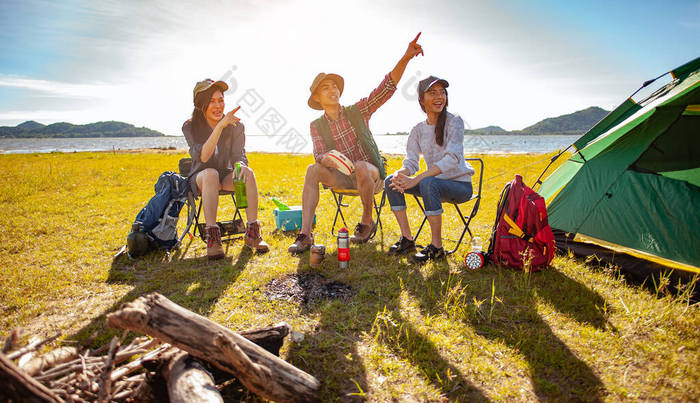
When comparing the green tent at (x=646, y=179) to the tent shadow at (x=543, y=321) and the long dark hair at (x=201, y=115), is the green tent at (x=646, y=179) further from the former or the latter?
the long dark hair at (x=201, y=115)

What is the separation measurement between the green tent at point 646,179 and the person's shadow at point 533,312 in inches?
33.0

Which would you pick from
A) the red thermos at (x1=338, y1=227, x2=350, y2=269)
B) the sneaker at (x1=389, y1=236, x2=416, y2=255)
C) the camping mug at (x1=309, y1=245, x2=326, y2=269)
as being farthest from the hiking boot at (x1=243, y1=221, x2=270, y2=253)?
the sneaker at (x1=389, y1=236, x2=416, y2=255)

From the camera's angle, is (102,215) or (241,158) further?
(102,215)

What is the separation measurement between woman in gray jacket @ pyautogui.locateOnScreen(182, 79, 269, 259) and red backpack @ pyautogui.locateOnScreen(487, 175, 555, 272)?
2573mm

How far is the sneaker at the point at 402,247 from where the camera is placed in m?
3.93

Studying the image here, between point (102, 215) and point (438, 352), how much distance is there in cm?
633

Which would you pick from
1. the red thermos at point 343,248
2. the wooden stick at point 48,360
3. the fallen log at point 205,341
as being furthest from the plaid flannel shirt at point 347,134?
the wooden stick at point 48,360

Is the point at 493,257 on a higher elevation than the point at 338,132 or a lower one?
lower

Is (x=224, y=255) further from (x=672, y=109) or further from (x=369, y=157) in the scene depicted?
(x=672, y=109)

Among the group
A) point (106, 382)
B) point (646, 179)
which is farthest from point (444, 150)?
point (106, 382)

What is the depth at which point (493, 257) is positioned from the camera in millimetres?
3430

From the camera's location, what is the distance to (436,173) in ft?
11.9

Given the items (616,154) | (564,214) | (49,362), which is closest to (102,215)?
(49,362)

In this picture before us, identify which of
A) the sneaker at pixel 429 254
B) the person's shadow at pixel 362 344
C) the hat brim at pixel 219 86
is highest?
the hat brim at pixel 219 86
